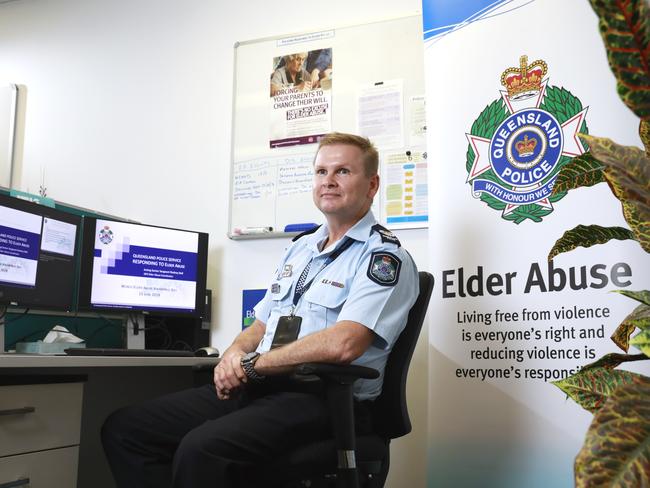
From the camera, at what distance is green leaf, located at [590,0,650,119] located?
711 millimetres

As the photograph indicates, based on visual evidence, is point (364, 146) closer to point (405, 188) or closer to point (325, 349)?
point (405, 188)

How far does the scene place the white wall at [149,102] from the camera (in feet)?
9.33

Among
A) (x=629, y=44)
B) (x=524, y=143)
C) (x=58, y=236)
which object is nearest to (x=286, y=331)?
(x=524, y=143)

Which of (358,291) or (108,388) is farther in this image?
(108,388)

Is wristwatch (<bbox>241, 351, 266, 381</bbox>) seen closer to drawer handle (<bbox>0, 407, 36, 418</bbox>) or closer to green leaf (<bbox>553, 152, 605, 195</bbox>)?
drawer handle (<bbox>0, 407, 36, 418</bbox>)

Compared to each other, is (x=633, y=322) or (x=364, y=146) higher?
(x=364, y=146)

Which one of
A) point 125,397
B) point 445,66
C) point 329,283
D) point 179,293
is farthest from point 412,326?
point 125,397

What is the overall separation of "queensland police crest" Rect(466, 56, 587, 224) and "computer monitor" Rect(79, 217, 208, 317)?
3.99 feet

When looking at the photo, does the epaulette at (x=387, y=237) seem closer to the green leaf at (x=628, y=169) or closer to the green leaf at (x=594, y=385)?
the green leaf at (x=594, y=385)

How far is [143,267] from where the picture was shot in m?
2.48

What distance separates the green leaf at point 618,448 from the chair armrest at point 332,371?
2.43ft

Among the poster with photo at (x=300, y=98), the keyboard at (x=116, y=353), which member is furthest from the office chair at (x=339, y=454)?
the poster with photo at (x=300, y=98)

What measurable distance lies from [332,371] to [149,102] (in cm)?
218

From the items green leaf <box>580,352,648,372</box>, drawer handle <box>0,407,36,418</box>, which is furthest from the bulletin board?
green leaf <box>580,352,648,372</box>
